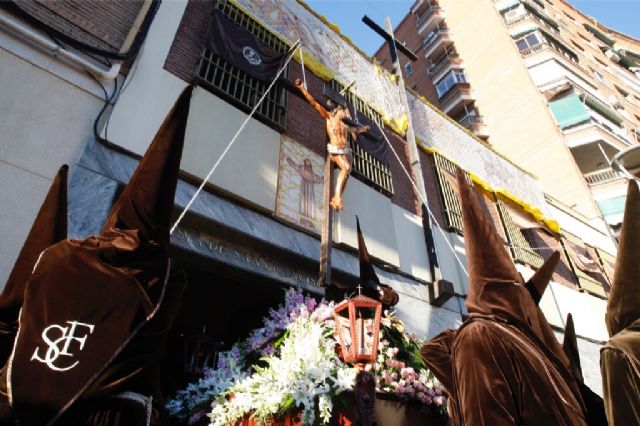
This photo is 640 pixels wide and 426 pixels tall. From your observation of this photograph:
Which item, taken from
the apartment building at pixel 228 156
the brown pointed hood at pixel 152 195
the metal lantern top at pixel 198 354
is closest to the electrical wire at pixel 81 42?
the apartment building at pixel 228 156

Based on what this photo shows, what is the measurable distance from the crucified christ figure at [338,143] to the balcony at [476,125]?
64.6 ft

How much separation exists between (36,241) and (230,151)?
4.14 metres

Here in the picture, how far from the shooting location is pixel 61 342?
180 cm

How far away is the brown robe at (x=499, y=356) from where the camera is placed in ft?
7.46

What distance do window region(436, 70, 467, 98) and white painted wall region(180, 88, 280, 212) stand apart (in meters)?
23.0

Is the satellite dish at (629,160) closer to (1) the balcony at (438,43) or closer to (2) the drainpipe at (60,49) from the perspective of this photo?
(2) the drainpipe at (60,49)

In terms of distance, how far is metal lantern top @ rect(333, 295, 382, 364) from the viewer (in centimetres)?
348

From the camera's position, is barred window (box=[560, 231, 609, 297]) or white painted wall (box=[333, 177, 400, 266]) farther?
barred window (box=[560, 231, 609, 297])

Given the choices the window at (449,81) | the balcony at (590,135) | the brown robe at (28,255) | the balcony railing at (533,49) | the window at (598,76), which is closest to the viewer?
the brown robe at (28,255)

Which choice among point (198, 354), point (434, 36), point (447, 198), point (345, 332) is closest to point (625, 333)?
point (345, 332)

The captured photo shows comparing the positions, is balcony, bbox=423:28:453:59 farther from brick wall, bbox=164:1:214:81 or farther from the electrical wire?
the electrical wire

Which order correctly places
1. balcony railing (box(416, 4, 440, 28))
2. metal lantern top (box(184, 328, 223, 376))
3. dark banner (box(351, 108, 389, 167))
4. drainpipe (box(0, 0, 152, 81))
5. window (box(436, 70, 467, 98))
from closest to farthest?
drainpipe (box(0, 0, 152, 81)), metal lantern top (box(184, 328, 223, 376)), dark banner (box(351, 108, 389, 167)), window (box(436, 70, 467, 98)), balcony railing (box(416, 4, 440, 28))

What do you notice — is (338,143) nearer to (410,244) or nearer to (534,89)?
(410,244)

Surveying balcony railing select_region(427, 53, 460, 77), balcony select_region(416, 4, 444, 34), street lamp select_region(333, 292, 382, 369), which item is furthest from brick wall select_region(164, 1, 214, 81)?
balcony select_region(416, 4, 444, 34)
